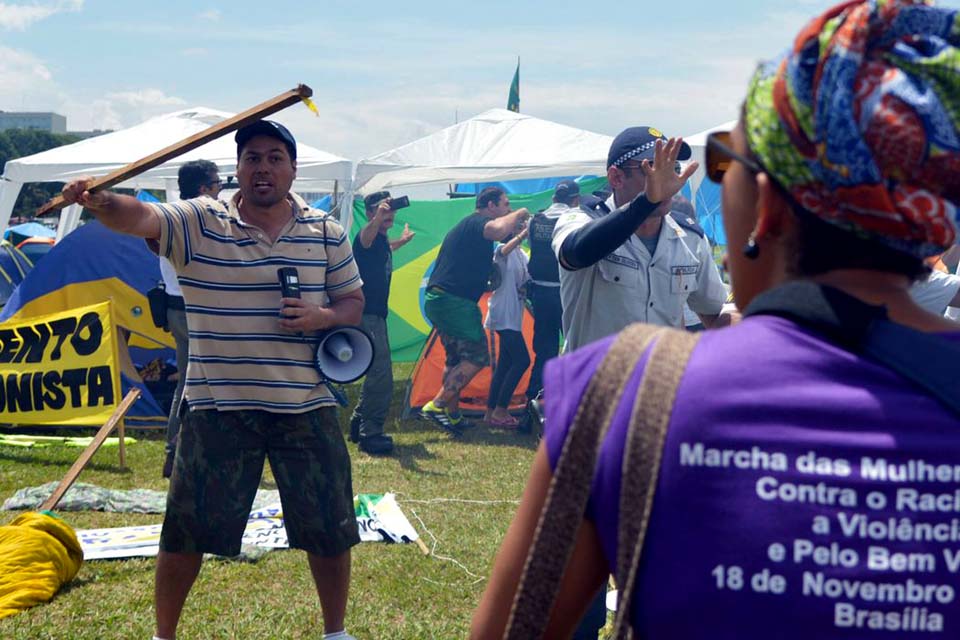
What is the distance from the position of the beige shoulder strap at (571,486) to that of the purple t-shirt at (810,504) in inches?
2.9

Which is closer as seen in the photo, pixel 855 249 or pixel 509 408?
pixel 855 249

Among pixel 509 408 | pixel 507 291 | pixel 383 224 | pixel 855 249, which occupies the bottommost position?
pixel 509 408

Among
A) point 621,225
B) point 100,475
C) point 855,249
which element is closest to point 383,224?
point 100,475

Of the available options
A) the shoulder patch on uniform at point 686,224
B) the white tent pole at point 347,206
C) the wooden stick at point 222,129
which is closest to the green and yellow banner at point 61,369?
the white tent pole at point 347,206

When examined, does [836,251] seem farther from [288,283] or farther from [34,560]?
[34,560]

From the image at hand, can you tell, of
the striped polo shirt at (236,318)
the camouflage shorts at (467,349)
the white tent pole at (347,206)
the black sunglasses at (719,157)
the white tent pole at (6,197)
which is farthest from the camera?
the white tent pole at (6,197)

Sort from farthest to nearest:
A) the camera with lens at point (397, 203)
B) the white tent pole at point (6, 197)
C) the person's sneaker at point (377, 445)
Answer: the white tent pole at point (6, 197) → the camera with lens at point (397, 203) → the person's sneaker at point (377, 445)

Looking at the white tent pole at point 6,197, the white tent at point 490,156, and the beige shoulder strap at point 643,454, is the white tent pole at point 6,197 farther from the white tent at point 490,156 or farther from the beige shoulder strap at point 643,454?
the beige shoulder strap at point 643,454

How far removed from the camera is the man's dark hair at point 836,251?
1086 mm

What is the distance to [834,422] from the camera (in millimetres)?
1025

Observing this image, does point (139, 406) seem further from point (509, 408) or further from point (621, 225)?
point (621, 225)

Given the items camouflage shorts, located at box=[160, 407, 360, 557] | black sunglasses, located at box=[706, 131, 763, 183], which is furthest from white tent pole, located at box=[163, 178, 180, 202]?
black sunglasses, located at box=[706, 131, 763, 183]

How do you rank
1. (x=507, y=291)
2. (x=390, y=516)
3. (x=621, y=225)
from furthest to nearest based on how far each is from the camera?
(x=507, y=291) < (x=390, y=516) < (x=621, y=225)

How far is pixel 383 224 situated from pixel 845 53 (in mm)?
8033
